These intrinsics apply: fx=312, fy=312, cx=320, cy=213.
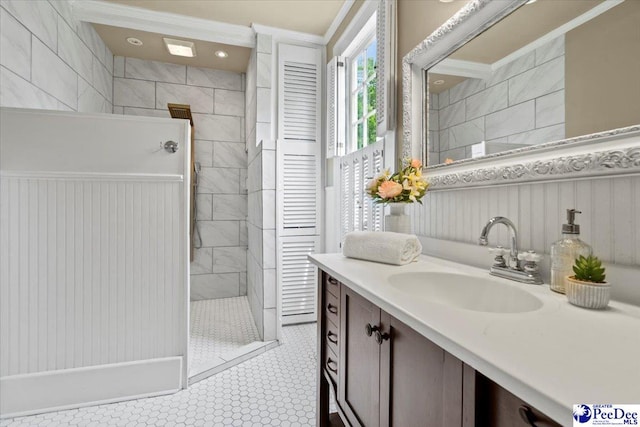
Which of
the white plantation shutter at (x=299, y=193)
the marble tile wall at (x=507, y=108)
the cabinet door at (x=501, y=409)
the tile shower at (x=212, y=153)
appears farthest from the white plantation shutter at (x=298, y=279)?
the cabinet door at (x=501, y=409)

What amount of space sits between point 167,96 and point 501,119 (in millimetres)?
3382

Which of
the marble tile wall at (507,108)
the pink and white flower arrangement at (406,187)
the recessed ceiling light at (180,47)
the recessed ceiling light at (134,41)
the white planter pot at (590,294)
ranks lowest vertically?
the white planter pot at (590,294)

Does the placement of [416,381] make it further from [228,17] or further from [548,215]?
[228,17]

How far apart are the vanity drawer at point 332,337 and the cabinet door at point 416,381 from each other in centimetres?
36

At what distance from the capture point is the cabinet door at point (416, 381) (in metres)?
0.56

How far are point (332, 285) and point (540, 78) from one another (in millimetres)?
940

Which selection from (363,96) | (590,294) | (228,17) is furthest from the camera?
(228,17)

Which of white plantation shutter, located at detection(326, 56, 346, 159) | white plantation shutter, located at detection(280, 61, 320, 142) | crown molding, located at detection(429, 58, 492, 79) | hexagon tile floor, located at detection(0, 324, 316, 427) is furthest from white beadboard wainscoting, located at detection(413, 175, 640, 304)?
white plantation shutter, located at detection(280, 61, 320, 142)

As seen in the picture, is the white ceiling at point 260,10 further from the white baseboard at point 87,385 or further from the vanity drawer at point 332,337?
the white baseboard at point 87,385

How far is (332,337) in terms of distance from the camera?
1.20 m

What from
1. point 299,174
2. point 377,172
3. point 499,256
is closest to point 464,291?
point 499,256

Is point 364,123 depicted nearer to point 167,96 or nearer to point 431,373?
point 431,373

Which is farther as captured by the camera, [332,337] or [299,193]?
[299,193]

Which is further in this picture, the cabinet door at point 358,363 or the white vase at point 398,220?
the white vase at point 398,220
